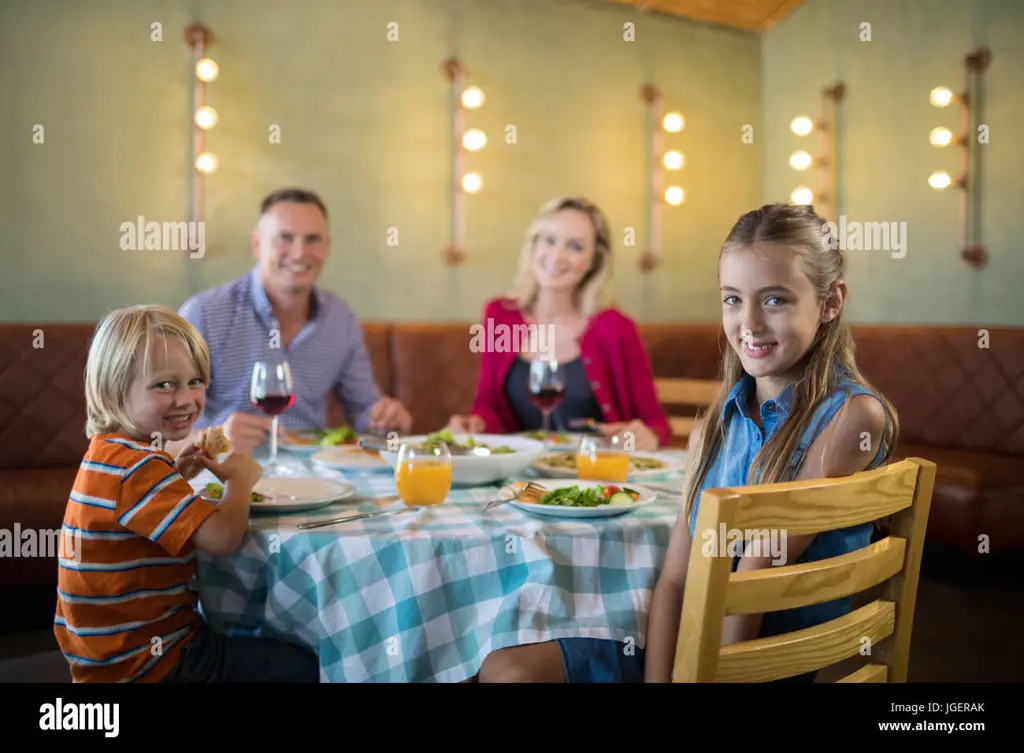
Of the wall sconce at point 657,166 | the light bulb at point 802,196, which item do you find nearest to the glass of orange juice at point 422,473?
the light bulb at point 802,196

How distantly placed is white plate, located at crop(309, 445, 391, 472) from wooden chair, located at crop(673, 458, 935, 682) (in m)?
0.75

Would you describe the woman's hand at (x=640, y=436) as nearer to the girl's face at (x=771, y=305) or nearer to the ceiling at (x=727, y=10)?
the girl's face at (x=771, y=305)

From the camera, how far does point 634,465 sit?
63.4 inches

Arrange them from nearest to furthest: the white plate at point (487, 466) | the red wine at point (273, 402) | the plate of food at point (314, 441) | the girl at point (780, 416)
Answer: the girl at point (780, 416) → the white plate at point (487, 466) → the red wine at point (273, 402) → the plate of food at point (314, 441)

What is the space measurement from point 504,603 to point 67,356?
2.27m

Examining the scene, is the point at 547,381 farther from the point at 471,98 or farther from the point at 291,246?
the point at 471,98

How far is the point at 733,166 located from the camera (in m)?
4.71

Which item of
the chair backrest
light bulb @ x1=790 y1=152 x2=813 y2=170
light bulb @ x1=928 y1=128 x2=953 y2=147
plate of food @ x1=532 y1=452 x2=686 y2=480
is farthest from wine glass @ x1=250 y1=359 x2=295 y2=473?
light bulb @ x1=790 y1=152 x2=813 y2=170

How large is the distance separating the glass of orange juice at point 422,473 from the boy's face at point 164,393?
0.29 meters

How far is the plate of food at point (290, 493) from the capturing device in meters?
1.19

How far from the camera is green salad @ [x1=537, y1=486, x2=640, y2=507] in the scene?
3.97 ft

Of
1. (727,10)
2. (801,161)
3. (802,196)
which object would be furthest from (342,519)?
(727,10)

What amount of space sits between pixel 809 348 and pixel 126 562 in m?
0.97

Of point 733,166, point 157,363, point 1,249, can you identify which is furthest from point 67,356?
point 733,166
